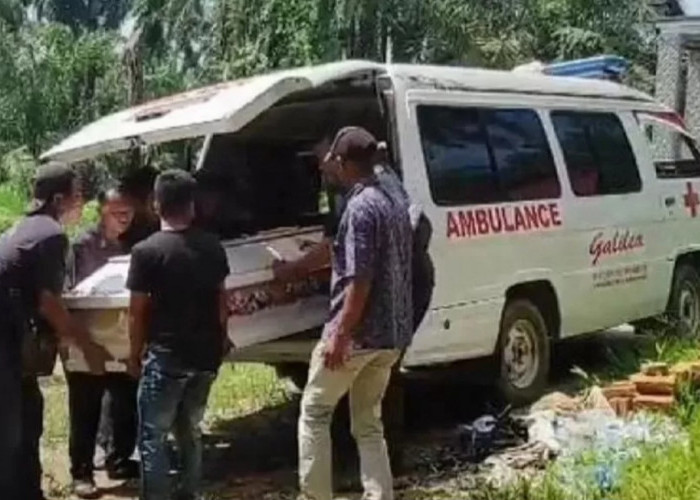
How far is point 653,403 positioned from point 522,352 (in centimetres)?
129

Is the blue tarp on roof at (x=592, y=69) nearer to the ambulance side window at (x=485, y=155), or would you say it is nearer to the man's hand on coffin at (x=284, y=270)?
the ambulance side window at (x=485, y=155)

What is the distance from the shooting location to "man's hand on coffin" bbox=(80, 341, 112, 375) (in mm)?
6625

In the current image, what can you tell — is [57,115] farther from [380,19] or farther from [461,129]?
[461,129]

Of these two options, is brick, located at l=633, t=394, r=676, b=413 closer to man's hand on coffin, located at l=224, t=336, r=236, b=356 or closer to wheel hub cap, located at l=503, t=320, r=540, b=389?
wheel hub cap, located at l=503, t=320, r=540, b=389

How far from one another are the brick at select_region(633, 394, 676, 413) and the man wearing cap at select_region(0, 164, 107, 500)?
331 cm

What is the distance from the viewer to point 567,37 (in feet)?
68.9

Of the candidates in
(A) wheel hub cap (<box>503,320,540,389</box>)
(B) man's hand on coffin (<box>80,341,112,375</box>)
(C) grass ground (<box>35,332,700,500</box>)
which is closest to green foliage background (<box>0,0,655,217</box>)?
(C) grass ground (<box>35,332,700,500</box>)

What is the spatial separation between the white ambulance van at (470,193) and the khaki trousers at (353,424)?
949mm

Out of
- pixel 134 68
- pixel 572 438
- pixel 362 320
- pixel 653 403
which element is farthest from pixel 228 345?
pixel 134 68

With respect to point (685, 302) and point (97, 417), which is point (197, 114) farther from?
point (685, 302)

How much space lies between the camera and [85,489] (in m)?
7.11

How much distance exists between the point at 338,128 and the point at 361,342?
2.67 metres

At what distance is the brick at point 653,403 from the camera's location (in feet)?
24.9

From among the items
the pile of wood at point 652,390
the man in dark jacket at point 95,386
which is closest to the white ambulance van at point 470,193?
the man in dark jacket at point 95,386
